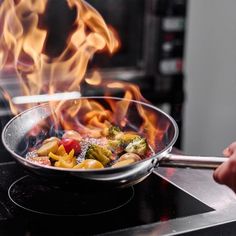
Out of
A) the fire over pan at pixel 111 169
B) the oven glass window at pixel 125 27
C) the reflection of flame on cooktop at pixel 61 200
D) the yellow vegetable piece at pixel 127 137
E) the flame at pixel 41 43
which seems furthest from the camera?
the oven glass window at pixel 125 27

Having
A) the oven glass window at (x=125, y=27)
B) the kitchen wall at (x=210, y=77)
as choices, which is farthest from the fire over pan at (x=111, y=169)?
the kitchen wall at (x=210, y=77)

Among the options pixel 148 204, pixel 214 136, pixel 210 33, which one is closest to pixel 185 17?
pixel 210 33

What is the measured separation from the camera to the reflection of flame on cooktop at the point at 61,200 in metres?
0.90

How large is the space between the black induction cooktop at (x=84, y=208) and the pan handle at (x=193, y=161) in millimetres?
107

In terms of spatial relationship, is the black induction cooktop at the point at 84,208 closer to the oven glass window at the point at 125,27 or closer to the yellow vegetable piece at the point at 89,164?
the yellow vegetable piece at the point at 89,164

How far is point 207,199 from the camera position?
982 millimetres

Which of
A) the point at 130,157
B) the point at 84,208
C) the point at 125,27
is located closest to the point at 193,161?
the point at 130,157

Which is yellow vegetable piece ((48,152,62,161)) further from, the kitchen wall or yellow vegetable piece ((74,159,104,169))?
the kitchen wall

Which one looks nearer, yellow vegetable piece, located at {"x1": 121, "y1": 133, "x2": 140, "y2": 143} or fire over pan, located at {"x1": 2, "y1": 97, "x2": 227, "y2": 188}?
fire over pan, located at {"x1": 2, "y1": 97, "x2": 227, "y2": 188}

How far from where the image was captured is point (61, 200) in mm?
948

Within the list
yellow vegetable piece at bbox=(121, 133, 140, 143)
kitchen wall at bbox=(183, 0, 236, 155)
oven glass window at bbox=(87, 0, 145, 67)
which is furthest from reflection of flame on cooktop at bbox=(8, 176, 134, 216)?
kitchen wall at bbox=(183, 0, 236, 155)

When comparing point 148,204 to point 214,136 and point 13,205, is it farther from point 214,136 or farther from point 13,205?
point 214,136

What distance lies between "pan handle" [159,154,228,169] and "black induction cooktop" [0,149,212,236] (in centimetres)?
11

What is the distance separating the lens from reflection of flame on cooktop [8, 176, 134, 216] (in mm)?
904
